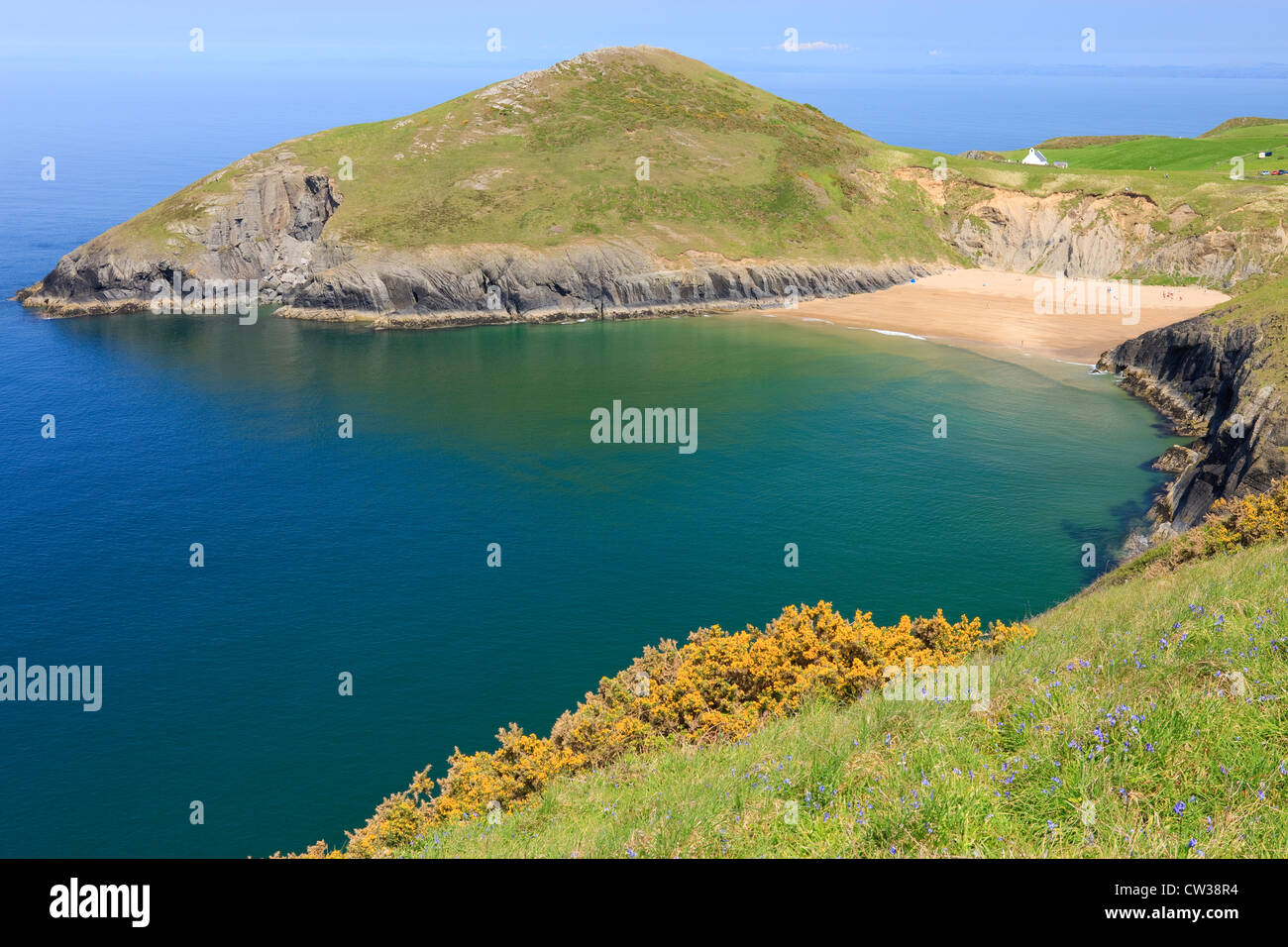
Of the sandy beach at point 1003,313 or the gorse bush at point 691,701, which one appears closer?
the gorse bush at point 691,701

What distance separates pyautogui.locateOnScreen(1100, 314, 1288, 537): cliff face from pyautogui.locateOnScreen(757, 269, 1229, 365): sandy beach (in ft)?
29.7

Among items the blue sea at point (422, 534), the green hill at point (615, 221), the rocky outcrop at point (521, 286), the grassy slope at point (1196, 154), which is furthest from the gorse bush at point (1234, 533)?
the grassy slope at point (1196, 154)

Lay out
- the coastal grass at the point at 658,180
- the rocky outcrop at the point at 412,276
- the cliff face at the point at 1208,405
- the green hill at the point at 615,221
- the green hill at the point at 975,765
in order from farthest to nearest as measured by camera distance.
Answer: the coastal grass at the point at 658,180 → the green hill at the point at 615,221 → the rocky outcrop at the point at 412,276 → the cliff face at the point at 1208,405 → the green hill at the point at 975,765

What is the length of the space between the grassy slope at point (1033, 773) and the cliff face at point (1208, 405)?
32.6m

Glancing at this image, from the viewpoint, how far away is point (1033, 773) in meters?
9.94

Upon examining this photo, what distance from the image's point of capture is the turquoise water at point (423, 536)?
106ft

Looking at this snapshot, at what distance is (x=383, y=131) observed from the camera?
130375 millimetres

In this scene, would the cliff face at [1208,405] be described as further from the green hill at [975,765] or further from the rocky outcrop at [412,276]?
the rocky outcrop at [412,276]

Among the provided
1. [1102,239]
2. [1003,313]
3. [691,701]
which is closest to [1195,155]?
[1102,239]

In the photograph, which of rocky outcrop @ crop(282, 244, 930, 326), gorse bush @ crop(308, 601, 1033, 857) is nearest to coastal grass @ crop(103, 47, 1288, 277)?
rocky outcrop @ crop(282, 244, 930, 326)

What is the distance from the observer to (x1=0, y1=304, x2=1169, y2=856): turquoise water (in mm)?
32250

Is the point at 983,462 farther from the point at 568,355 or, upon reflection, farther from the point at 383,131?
the point at 383,131

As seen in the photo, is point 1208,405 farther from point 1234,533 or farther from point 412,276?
point 412,276

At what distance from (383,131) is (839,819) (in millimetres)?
140828
